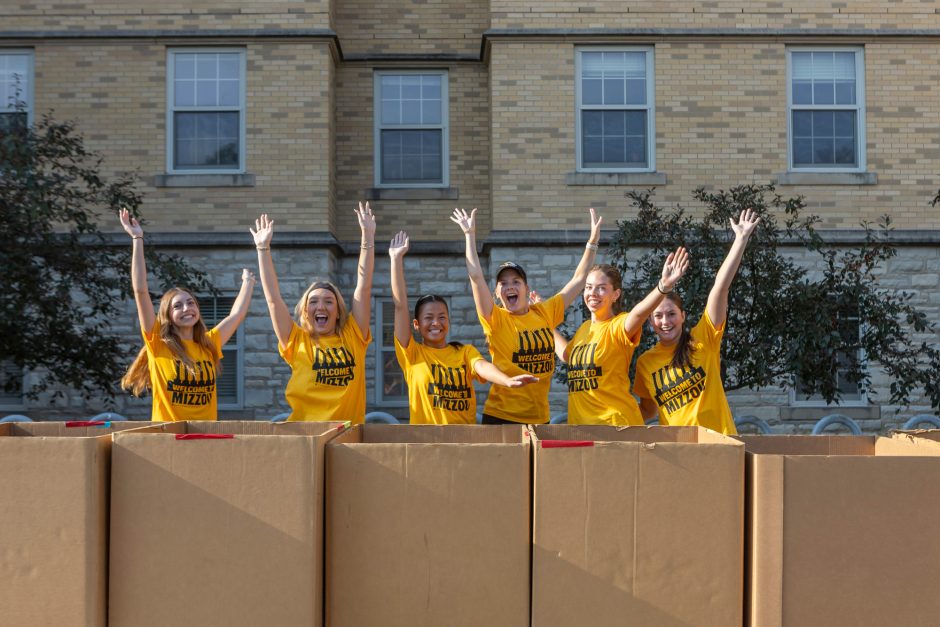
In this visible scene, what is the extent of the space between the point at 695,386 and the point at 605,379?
Result: 44 cm

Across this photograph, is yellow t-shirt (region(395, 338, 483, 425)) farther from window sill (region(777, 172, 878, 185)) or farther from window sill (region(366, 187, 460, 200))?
window sill (region(777, 172, 878, 185))

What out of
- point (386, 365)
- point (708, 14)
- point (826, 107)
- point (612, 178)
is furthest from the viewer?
point (386, 365)

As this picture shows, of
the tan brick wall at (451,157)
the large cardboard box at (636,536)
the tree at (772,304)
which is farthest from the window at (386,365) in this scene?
the large cardboard box at (636,536)

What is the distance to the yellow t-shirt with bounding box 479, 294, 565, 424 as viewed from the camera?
495 centimetres

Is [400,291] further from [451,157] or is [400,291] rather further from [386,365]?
[451,157]

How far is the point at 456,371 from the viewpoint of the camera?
485 cm

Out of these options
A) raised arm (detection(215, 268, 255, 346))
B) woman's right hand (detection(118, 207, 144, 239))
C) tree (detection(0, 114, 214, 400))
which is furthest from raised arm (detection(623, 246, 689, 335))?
tree (detection(0, 114, 214, 400))

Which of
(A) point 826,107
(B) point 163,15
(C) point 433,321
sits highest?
(B) point 163,15

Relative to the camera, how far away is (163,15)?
1150 cm

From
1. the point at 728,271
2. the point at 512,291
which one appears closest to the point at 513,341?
the point at 512,291

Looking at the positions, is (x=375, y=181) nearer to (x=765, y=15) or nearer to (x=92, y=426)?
(x=765, y=15)

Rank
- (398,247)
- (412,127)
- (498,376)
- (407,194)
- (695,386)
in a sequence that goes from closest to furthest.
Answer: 1. (695,386)
2. (498,376)
3. (398,247)
4. (407,194)
5. (412,127)

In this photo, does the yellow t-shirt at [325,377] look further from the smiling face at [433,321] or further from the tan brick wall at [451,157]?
the tan brick wall at [451,157]

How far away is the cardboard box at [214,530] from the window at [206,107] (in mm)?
9217
